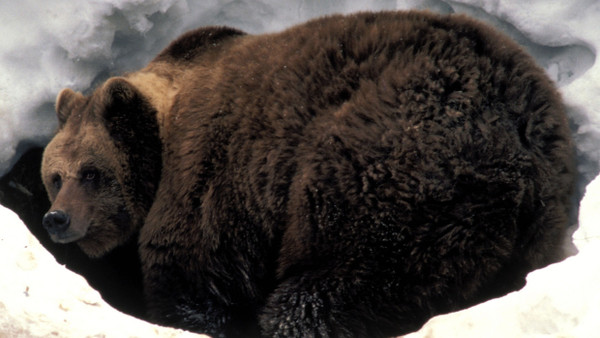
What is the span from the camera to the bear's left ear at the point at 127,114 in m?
4.98

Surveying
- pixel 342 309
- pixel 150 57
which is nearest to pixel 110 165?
pixel 150 57

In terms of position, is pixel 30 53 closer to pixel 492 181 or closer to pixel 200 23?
pixel 200 23

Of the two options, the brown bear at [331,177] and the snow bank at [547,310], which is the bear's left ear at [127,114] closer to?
the brown bear at [331,177]

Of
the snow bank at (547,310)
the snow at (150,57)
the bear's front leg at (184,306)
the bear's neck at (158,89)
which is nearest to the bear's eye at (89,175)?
the bear's neck at (158,89)

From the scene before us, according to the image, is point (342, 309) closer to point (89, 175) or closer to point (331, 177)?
point (331, 177)

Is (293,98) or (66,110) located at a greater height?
(293,98)

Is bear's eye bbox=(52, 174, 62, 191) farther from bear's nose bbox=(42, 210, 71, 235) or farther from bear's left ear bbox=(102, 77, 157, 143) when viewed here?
bear's left ear bbox=(102, 77, 157, 143)

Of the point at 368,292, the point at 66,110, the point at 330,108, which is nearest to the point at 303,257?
the point at 368,292

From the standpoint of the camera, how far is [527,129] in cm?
378

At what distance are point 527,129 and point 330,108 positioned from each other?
1.13 meters

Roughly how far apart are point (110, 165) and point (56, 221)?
1.79ft

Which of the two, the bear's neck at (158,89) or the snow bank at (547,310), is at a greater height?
the snow bank at (547,310)

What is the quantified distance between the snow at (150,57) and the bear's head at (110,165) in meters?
0.91

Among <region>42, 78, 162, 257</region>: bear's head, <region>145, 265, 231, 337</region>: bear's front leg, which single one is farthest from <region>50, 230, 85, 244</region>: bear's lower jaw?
<region>145, 265, 231, 337</region>: bear's front leg
